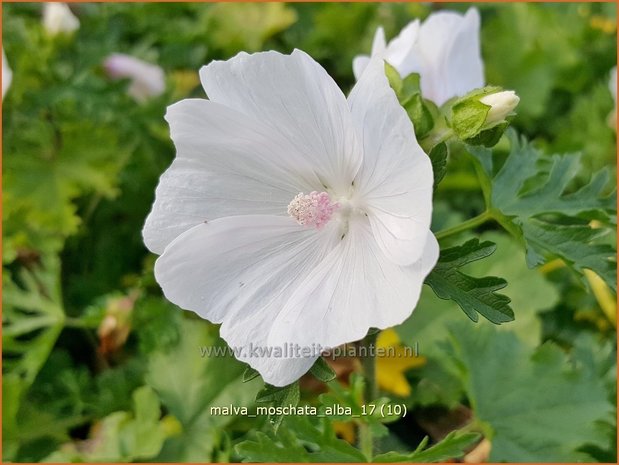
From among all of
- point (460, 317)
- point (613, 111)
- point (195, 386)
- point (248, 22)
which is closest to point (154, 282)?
point (195, 386)

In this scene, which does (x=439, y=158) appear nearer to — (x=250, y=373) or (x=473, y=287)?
(x=473, y=287)

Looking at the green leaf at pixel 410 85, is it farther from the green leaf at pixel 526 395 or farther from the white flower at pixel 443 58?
the green leaf at pixel 526 395

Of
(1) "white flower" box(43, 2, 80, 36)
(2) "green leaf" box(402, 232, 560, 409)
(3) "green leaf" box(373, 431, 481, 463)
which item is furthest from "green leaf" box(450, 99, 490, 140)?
(1) "white flower" box(43, 2, 80, 36)

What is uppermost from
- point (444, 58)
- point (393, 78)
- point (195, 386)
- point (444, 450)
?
point (444, 58)

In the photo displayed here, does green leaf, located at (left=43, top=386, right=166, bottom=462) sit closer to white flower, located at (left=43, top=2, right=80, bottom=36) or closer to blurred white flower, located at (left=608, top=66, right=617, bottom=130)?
white flower, located at (left=43, top=2, right=80, bottom=36)

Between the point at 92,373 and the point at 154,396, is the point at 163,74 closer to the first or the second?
the point at 92,373

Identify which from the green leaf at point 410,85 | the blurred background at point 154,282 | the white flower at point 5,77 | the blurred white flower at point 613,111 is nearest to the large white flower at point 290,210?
the green leaf at point 410,85
